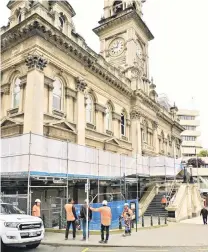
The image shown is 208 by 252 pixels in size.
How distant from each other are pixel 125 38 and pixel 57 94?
16420mm

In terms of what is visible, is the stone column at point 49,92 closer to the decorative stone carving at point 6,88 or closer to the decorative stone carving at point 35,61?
the decorative stone carving at point 35,61

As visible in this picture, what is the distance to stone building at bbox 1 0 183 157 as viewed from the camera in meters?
18.9

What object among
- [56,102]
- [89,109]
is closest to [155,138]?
[89,109]

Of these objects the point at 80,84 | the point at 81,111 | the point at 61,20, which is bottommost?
the point at 81,111

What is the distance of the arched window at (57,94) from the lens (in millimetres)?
20828

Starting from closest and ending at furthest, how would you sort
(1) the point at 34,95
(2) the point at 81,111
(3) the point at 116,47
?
(1) the point at 34,95
(2) the point at 81,111
(3) the point at 116,47

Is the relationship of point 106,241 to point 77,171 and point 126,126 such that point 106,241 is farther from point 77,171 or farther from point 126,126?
point 126,126

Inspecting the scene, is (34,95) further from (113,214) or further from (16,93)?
(113,214)

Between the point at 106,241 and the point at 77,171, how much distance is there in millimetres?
7445

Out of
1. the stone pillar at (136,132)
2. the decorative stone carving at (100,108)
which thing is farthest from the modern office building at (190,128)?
the decorative stone carving at (100,108)

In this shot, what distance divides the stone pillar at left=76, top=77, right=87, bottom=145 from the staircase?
7.65 metres

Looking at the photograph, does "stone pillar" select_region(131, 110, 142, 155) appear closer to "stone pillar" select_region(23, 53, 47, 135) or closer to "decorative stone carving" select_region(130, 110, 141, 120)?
"decorative stone carving" select_region(130, 110, 141, 120)

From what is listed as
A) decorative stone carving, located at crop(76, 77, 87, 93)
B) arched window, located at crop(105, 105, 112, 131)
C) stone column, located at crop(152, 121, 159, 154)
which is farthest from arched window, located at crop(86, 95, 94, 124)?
stone column, located at crop(152, 121, 159, 154)

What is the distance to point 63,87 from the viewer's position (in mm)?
21625
